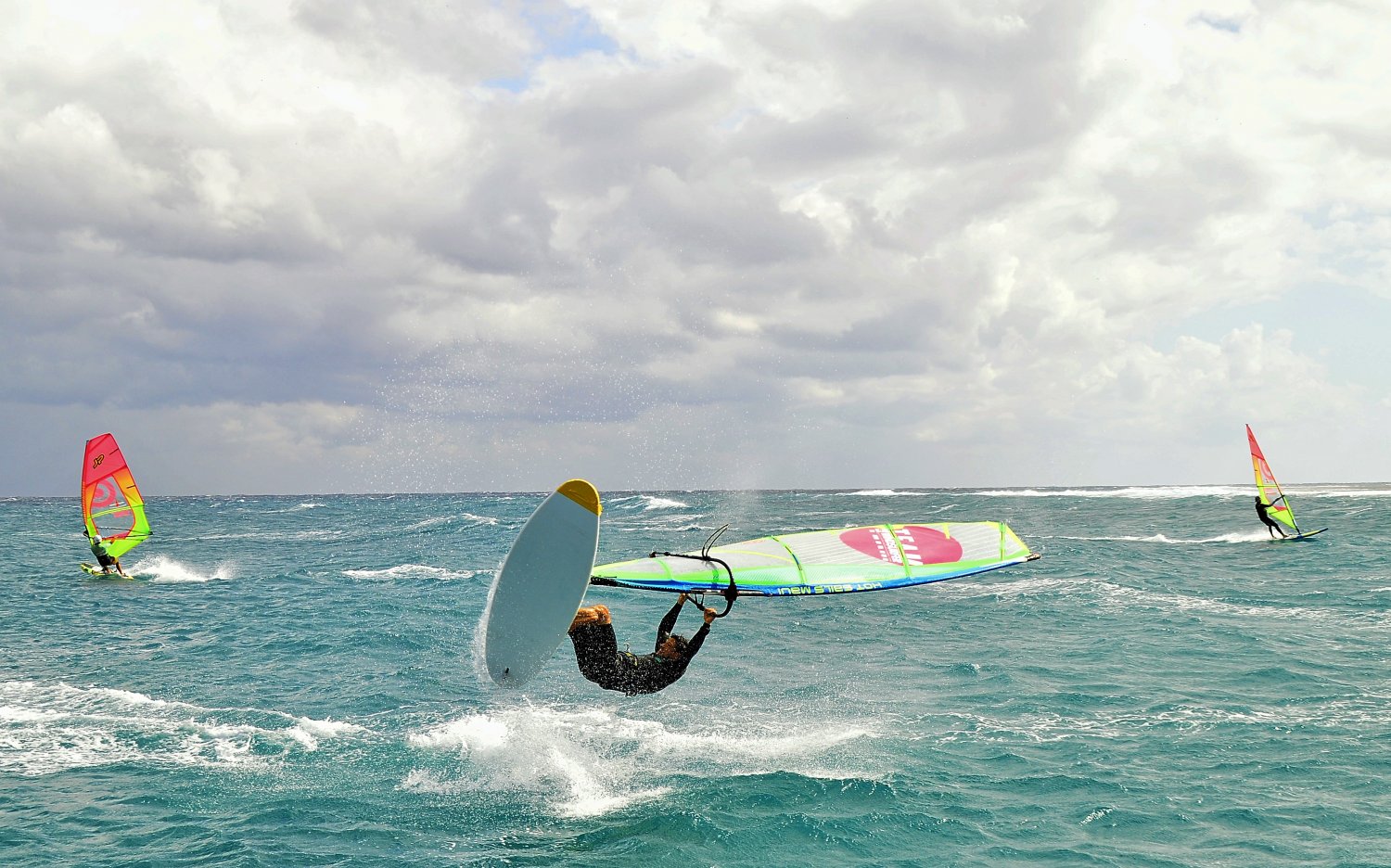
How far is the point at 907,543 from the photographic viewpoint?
39.8 feet

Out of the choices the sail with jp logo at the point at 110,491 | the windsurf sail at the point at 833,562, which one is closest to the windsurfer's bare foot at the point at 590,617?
the windsurf sail at the point at 833,562

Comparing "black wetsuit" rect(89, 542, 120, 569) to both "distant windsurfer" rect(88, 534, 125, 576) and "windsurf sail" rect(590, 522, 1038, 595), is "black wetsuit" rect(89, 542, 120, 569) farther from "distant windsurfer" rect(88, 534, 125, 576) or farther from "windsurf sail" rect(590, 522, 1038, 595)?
"windsurf sail" rect(590, 522, 1038, 595)

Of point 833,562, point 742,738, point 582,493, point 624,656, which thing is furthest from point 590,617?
point 742,738

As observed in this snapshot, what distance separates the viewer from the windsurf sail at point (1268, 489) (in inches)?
1415

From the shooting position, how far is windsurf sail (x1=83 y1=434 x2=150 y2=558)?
3044cm

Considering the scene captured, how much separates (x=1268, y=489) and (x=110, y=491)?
146 feet

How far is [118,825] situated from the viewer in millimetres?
8883

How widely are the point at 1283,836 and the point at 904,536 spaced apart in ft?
17.3

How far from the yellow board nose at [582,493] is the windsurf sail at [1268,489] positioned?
3504cm

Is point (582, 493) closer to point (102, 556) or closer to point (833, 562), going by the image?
point (833, 562)

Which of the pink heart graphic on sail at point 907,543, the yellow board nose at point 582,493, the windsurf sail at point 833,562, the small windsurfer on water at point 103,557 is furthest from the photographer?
the small windsurfer on water at point 103,557

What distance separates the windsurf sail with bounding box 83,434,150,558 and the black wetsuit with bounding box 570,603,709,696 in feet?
90.8

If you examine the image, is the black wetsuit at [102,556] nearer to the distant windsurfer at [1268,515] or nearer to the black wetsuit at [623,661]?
the black wetsuit at [623,661]

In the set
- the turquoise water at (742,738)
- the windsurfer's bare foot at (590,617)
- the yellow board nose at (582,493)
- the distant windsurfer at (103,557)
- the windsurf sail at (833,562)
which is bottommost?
the turquoise water at (742,738)
